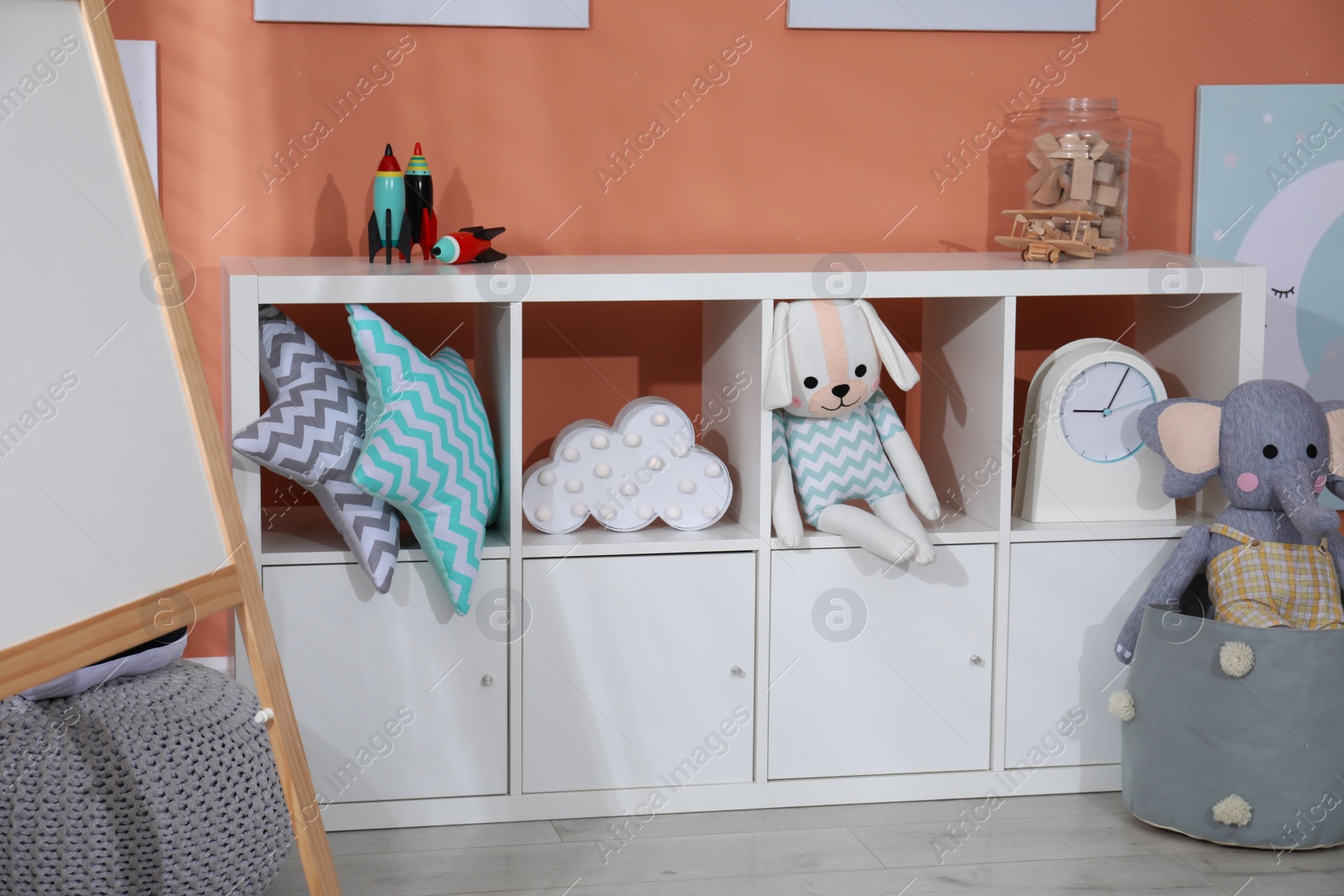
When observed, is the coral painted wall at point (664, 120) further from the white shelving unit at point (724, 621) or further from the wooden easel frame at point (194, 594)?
the wooden easel frame at point (194, 594)

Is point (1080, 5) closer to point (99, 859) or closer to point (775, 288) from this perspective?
point (775, 288)

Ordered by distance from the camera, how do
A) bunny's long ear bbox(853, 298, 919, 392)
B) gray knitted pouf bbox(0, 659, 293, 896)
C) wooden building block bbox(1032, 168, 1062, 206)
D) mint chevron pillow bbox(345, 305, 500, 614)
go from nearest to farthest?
gray knitted pouf bbox(0, 659, 293, 896) → mint chevron pillow bbox(345, 305, 500, 614) → bunny's long ear bbox(853, 298, 919, 392) → wooden building block bbox(1032, 168, 1062, 206)

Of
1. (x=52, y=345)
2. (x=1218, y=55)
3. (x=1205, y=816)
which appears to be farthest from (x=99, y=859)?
(x=1218, y=55)

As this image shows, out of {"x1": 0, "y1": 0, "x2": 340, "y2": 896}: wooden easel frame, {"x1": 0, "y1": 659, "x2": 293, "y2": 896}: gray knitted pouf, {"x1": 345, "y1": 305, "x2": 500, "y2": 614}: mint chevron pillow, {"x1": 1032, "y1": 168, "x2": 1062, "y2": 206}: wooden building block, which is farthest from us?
{"x1": 1032, "y1": 168, "x2": 1062, "y2": 206}: wooden building block

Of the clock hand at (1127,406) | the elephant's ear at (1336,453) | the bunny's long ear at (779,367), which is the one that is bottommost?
the elephant's ear at (1336,453)

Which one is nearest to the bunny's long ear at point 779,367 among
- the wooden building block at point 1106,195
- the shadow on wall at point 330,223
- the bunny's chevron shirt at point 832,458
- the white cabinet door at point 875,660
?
the bunny's chevron shirt at point 832,458

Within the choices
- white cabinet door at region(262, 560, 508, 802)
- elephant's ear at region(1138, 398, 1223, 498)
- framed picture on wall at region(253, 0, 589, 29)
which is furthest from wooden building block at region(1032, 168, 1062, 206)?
white cabinet door at region(262, 560, 508, 802)

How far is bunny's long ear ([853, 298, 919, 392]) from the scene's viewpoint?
1.92 metres

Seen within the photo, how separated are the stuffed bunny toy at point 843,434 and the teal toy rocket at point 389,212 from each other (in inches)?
23.4

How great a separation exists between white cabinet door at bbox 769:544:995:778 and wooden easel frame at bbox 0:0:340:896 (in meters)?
0.80

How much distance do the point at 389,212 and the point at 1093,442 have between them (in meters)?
1.14

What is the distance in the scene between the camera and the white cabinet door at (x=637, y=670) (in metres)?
1.89

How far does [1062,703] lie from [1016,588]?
0.20 metres

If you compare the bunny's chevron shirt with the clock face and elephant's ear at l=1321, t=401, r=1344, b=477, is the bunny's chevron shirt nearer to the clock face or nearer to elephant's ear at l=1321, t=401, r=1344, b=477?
the clock face
